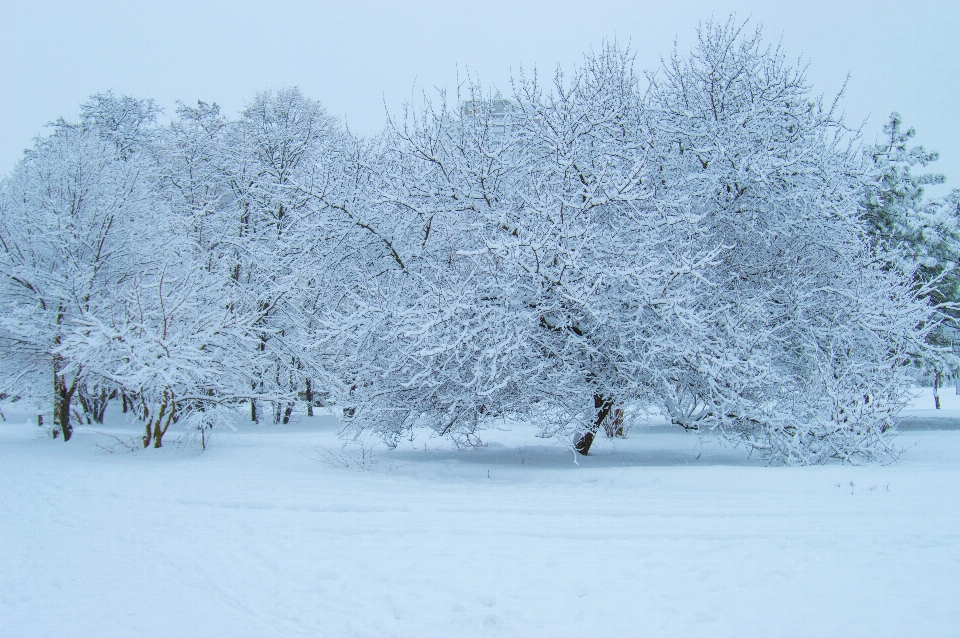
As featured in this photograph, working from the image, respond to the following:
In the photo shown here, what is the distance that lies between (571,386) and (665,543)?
15.6 ft

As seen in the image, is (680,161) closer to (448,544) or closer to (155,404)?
(448,544)

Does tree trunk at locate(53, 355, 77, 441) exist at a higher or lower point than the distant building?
lower

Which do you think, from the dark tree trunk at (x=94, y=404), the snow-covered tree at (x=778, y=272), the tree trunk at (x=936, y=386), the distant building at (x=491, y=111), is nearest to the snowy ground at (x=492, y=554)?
the snow-covered tree at (x=778, y=272)

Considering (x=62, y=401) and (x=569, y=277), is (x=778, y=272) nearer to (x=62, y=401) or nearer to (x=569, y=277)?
(x=569, y=277)

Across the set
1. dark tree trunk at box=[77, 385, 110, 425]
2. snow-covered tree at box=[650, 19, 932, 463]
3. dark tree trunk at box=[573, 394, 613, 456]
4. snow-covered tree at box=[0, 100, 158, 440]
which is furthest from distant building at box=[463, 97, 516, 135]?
dark tree trunk at box=[77, 385, 110, 425]

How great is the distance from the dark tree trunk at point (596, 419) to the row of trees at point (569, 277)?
0.06 m

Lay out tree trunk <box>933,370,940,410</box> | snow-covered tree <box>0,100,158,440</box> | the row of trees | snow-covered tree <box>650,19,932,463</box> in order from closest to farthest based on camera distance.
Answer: the row of trees < snow-covered tree <box>650,19,932,463</box> < snow-covered tree <box>0,100,158,440</box> < tree trunk <box>933,370,940,410</box>

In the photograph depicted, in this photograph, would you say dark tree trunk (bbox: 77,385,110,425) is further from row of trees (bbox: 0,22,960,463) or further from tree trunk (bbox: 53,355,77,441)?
row of trees (bbox: 0,22,960,463)

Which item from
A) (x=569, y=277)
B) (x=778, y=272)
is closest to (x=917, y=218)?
(x=778, y=272)

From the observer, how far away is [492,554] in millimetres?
5219

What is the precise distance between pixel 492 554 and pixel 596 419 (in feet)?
18.3

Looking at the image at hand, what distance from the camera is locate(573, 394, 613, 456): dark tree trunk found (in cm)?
1059

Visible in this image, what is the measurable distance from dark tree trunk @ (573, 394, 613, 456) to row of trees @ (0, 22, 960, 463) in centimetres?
6

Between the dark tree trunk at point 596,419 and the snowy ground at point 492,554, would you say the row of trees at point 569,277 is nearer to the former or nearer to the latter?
the dark tree trunk at point 596,419
